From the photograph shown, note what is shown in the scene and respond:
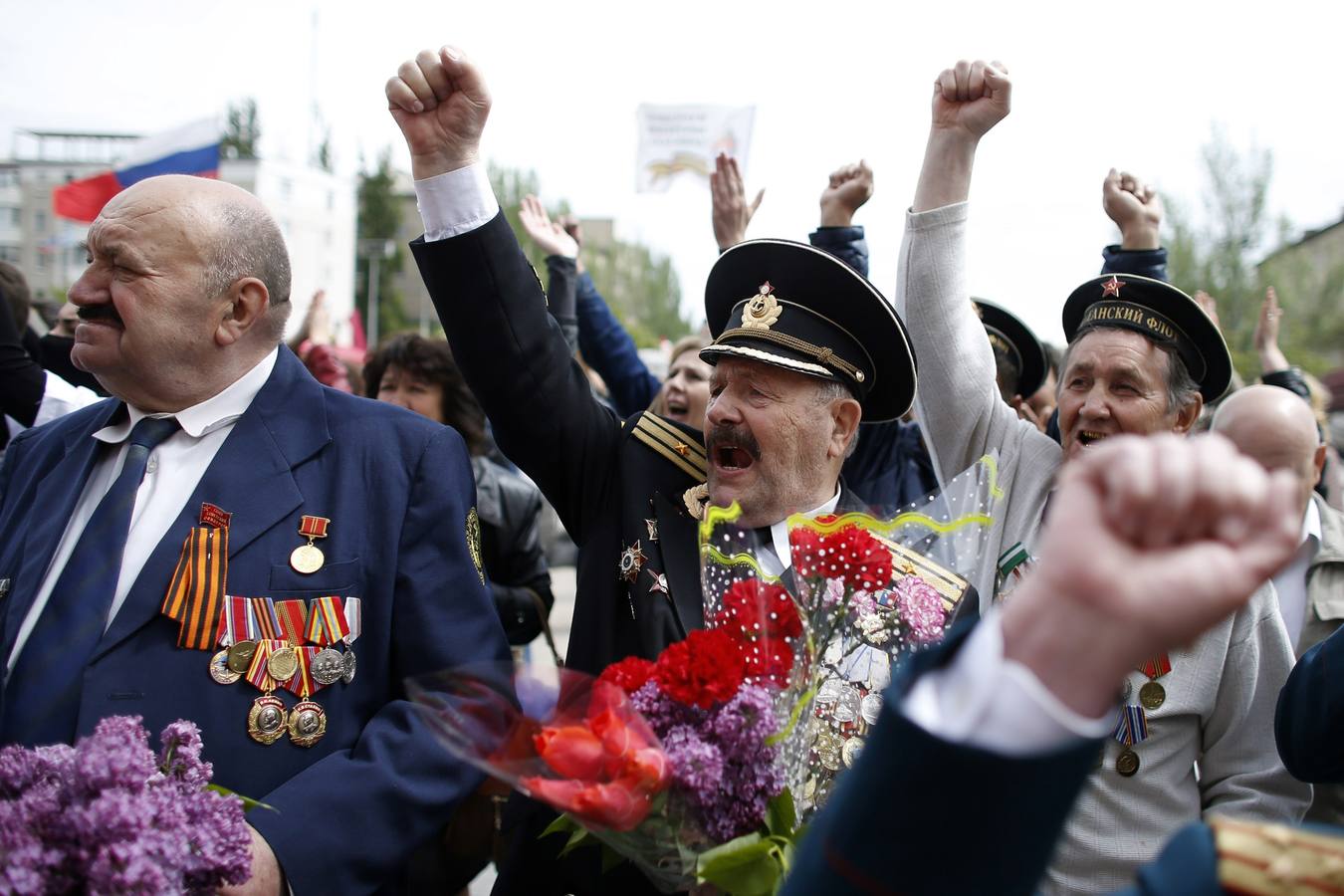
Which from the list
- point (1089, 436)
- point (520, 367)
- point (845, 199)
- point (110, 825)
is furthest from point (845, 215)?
point (110, 825)

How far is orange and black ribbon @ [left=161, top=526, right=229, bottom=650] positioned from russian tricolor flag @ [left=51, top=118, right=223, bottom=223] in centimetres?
776

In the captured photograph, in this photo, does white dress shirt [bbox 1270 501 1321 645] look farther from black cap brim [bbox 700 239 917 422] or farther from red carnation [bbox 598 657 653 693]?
red carnation [bbox 598 657 653 693]

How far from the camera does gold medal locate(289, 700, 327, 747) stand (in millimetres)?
2293

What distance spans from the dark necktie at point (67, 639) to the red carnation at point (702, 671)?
1282mm

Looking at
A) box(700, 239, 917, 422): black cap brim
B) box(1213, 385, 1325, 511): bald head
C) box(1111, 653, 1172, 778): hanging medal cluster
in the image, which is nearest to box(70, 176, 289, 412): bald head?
box(700, 239, 917, 422): black cap brim

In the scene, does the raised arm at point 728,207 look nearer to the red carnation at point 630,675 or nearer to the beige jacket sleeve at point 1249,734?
the beige jacket sleeve at point 1249,734

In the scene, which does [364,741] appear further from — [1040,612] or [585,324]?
[585,324]

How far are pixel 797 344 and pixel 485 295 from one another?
769 millimetres

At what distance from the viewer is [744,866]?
153 centimetres

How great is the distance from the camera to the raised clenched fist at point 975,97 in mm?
2936

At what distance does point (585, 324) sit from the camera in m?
5.55

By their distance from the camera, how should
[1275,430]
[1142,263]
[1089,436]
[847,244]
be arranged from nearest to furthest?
[1089,436] → [1142,263] → [847,244] → [1275,430]

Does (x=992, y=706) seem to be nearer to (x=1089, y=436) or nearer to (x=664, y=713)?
(x=664, y=713)

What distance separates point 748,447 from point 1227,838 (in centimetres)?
178
